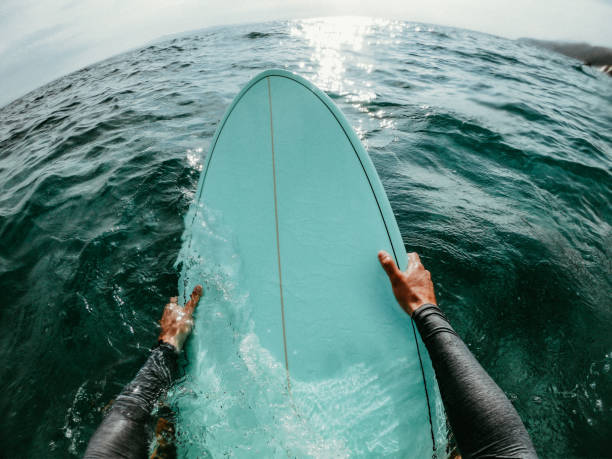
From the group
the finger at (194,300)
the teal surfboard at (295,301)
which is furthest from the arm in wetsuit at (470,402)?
the finger at (194,300)

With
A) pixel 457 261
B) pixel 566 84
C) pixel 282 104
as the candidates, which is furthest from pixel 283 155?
pixel 566 84

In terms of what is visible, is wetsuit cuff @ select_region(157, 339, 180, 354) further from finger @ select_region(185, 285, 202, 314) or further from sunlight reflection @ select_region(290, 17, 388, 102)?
sunlight reflection @ select_region(290, 17, 388, 102)

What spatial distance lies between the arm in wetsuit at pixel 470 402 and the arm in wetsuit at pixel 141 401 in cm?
152

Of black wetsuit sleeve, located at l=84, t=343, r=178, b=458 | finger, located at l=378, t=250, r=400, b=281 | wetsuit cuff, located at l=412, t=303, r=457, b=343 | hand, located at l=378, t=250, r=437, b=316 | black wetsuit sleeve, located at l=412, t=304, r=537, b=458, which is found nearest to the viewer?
black wetsuit sleeve, located at l=412, t=304, r=537, b=458

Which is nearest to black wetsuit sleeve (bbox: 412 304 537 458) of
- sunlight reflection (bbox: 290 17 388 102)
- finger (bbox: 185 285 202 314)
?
finger (bbox: 185 285 202 314)

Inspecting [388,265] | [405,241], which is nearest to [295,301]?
[388,265]

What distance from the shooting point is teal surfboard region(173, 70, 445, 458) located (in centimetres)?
165

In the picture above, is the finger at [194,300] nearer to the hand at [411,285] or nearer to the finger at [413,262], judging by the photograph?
the hand at [411,285]

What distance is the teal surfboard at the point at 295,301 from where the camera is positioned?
1.65 m

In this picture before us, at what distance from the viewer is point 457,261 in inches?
113

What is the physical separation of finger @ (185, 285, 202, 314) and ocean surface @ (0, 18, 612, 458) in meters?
0.46

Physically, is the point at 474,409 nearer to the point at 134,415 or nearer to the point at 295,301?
the point at 295,301

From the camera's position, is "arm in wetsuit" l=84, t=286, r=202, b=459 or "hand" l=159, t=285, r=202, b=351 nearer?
"arm in wetsuit" l=84, t=286, r=202, b=459

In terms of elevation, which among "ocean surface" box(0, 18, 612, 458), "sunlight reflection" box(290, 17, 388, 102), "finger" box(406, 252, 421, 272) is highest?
"sunlight reflection" box(290, 17, 388, 102)
